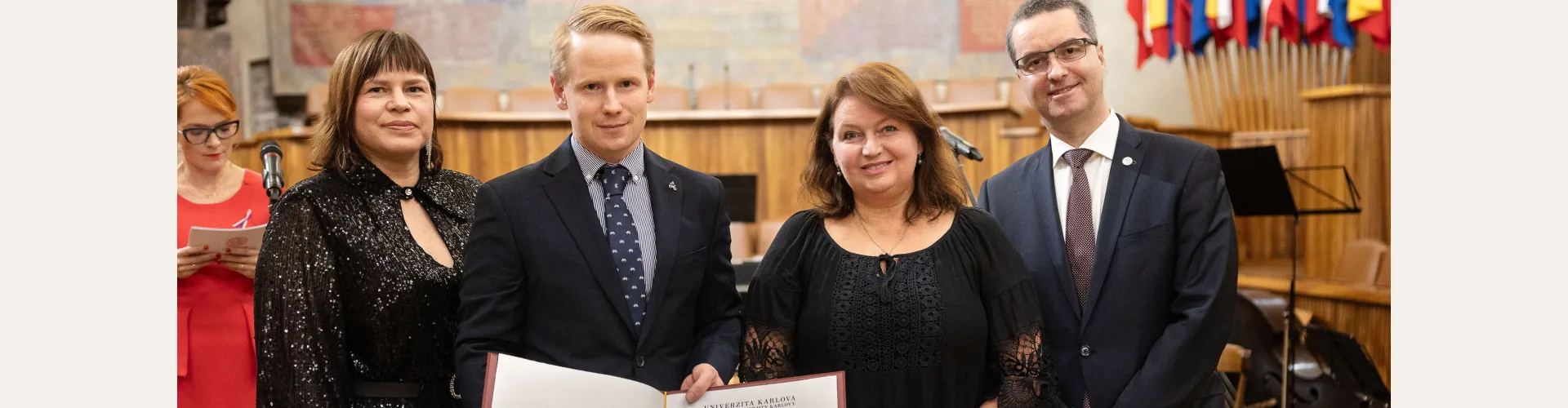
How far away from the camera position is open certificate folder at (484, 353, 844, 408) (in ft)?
5.07

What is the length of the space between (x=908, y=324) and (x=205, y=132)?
1.89 m

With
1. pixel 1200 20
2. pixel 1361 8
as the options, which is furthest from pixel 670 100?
pixel 1361 8

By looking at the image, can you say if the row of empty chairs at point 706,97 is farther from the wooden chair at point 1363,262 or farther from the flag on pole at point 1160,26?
the wooden chair at point 1363,262

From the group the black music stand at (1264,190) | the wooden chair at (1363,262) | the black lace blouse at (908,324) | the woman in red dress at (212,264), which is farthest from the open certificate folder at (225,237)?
the wooden chair at (1363,262)

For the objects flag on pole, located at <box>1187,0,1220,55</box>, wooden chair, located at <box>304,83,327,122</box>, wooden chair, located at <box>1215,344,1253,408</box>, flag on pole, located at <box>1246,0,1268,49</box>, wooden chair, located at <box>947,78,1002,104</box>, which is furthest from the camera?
wooden chair, located at <box>947,78,1002,104</box>

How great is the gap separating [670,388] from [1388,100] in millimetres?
4948

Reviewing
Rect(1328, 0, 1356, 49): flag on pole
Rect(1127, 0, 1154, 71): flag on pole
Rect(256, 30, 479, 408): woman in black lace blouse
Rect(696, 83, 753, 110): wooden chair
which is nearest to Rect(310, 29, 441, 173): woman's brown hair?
A: Rect(256, 30, 479, 408): woman in black lace blouse

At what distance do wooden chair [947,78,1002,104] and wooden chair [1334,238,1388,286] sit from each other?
13.8 ft

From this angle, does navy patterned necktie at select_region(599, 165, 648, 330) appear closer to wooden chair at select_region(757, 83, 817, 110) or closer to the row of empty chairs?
the row of empty chairs

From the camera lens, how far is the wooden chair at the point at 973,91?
367 inches

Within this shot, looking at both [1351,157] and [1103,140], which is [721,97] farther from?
[1103,140]

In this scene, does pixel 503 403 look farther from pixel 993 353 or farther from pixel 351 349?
pixel 993 353

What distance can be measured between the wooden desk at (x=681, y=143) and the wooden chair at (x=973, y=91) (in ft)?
10.1

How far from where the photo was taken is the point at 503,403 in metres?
1.54
